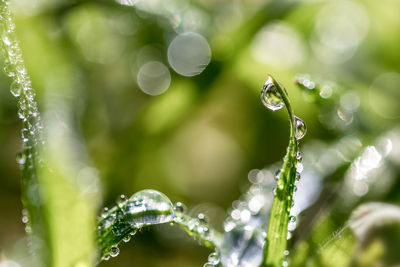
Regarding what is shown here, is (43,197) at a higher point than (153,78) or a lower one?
lower

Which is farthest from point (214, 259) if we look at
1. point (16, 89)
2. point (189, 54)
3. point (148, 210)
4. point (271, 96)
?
point (189, 54)

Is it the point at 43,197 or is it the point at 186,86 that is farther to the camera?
the point at 186,86

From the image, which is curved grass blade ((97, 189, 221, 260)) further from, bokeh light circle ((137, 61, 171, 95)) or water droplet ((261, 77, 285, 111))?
bokeh light circle ((137, 61, 171, 95))

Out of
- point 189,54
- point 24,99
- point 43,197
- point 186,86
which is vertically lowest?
point 43,197

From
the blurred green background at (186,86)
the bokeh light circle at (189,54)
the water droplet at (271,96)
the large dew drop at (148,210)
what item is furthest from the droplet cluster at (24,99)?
the bokeh light circle at (189,54)

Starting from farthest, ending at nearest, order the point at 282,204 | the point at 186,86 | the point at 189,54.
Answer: the point at 189,54 → the point at 186,86 → the point at 282,204

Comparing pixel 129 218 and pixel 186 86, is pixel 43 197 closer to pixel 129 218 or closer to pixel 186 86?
pixel 129 218

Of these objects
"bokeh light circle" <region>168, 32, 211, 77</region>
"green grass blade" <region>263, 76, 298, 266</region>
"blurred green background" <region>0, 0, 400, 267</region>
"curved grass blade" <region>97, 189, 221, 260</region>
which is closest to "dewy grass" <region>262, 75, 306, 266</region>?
"green grass blade" <region>263, 76, 298, 266</region>
